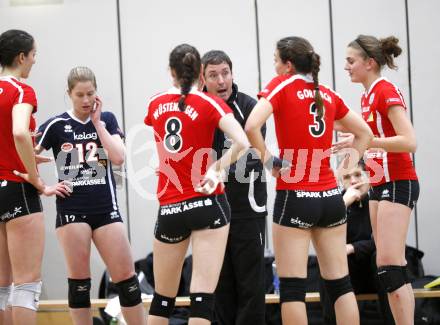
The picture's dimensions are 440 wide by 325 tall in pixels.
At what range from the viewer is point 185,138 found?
3.95m

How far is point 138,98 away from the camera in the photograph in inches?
273

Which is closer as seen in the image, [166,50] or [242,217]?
[242,217]

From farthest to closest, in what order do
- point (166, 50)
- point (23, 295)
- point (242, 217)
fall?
point (166, 50)
point (242, 217)
point (23, 295)

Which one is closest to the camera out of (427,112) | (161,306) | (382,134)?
(161,306)

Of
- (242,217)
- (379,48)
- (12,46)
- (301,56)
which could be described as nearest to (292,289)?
(242,217)

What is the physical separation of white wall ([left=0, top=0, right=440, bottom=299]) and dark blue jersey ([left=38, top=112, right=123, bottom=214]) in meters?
2.05

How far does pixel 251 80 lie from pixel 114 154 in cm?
237

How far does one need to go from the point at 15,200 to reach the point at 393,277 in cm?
241

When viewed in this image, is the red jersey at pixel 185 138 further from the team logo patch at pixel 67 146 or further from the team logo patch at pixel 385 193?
the team logo patch at pixel 385 193

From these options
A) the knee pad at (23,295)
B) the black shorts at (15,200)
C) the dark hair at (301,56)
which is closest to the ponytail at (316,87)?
the dark hair at (301,56)

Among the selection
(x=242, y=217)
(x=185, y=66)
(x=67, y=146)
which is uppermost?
(x=185, y=66)

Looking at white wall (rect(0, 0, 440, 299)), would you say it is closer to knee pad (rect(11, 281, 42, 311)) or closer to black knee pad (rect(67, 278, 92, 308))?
black knee pad (rect(67, 278, 92, 308))

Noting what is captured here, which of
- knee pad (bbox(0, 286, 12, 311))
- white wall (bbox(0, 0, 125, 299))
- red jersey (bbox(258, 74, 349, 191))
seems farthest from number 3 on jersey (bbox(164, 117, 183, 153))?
white wall (bbox(0, 0, 125, 299))

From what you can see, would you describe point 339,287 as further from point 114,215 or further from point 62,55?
point 62,55
